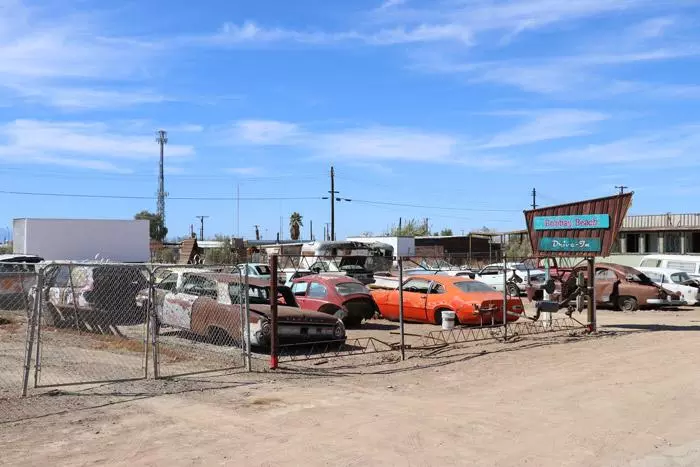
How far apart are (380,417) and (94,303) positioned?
8356 mm

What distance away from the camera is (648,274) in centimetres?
2617

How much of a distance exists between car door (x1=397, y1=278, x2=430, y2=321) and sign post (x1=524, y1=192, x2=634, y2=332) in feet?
10.2

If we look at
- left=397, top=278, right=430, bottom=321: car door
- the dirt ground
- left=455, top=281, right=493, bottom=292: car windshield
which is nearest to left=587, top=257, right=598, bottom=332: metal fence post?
left=455, top=281, right=493, bottom=292: car windshield

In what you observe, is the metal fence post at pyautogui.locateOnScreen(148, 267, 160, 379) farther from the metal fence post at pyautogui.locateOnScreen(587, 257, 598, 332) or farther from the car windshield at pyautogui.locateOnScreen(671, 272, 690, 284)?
the car windshield at pyautogui.locateOnScreen(671, 272, 690, 284)

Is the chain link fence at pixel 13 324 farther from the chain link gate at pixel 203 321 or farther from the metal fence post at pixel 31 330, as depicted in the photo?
the chain link gate at pixel 203 321

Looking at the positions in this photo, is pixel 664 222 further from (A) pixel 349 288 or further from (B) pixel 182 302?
(B) pixel 182 302

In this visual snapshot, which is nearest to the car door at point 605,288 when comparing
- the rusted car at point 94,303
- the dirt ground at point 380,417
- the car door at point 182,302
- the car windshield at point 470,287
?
the car windshield at point 470,287

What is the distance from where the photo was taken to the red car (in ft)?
53.4

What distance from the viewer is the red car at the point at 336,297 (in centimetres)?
1627

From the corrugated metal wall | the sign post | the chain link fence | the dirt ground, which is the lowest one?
the dirt ground

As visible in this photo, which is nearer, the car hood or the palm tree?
the car hood

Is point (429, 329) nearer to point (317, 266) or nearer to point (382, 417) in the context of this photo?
point (382, 417)

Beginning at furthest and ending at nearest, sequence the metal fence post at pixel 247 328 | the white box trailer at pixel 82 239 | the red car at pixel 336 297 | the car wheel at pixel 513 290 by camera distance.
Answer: the white box trailer at pixel 82 239 → the car wheel at pixel 513 290 → the red car at pixel 336 297 → the metal fence post at pixel 247 328

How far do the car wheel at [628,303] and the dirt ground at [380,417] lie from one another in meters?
12.3
